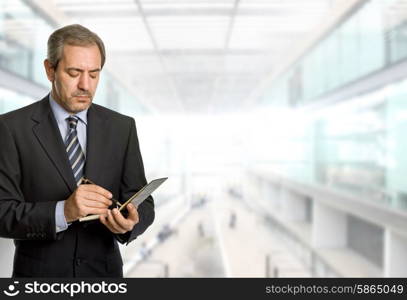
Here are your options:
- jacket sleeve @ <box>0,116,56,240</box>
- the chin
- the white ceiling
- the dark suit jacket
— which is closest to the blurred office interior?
the white ceiling

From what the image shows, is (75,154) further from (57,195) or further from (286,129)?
(286,129)

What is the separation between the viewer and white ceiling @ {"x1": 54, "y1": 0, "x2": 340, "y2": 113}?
462 centimetres

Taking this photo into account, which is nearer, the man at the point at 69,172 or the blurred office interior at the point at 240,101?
the man at the point at 69,172

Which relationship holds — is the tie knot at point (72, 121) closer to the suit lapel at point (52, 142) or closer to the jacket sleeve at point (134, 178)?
the suit lapel at point (52, 142)

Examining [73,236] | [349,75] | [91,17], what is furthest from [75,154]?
[349,75]

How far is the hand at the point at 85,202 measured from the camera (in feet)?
3.64

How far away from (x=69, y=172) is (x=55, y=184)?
0.05 m

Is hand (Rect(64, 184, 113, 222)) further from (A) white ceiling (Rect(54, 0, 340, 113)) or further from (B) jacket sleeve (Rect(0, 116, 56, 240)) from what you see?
(A) white ceiling (Rect(54, 0, 340, 113))

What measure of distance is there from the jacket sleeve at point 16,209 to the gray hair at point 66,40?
24cm

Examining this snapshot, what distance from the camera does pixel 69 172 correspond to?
4.00 feet

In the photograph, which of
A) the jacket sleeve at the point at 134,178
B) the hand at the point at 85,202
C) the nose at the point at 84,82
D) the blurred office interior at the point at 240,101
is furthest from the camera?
the blurred office interior at the point at 240,101

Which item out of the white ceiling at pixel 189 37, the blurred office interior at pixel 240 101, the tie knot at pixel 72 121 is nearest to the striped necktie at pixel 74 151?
the tie knot at pixel 72 121

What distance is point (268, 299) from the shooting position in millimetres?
1868

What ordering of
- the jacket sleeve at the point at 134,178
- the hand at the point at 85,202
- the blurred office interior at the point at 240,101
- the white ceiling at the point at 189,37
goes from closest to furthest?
1. the hand at the point at 85,202
2. the jacket sleeve at the point at 134,178
3. the blurred office interior at the point at 240,101
4. the white ceiling at the point at 189,37
